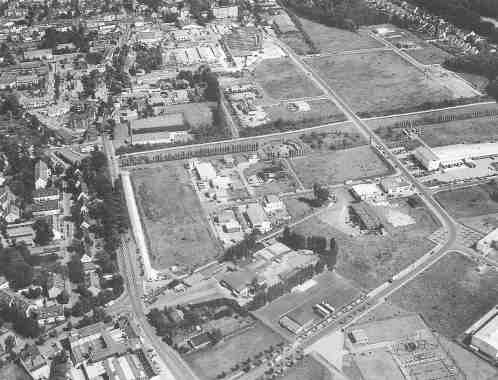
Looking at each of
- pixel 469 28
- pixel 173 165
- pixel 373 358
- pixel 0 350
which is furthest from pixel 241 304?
pixel 469 28

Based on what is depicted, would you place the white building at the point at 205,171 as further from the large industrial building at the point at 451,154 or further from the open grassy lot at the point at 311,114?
the large industrial building at the point at 451,154

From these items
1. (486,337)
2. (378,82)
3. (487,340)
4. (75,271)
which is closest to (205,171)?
(75,271)

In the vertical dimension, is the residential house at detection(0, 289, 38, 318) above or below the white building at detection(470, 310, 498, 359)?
below

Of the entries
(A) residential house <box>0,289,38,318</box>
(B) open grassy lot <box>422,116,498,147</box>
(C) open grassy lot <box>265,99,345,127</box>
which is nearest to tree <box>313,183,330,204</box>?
(C) open grassy lot <box>265,99,345,127</box>

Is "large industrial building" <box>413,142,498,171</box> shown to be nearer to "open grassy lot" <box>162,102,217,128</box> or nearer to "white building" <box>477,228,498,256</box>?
"white building" <box>477,228,498,256</box>

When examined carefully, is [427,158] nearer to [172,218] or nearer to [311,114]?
[311,114]
